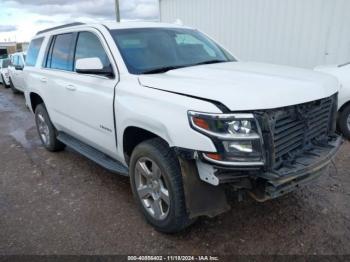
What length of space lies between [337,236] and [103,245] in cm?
214

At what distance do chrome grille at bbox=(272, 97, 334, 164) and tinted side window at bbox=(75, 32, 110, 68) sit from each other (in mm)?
1905

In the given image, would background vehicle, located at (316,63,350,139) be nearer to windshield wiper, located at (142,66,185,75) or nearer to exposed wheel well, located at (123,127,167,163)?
windshield wiper, located at (142,66,185,75)

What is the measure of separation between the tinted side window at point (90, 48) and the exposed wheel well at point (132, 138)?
774 millimetres

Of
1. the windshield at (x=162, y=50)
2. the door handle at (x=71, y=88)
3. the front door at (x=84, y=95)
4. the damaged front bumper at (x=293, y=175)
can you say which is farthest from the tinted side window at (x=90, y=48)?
the damaged front bumper at (x=293, y=175)

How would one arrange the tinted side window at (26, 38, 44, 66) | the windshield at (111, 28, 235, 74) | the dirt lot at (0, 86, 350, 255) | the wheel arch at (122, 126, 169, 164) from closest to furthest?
the dirt lot at (0, 86, 350, 255) < the wheel arch at (122, 126, 169, 164) < the windshield at (111, 28, 235, 74) < the tinted side window at (26, 38, 44, 66)

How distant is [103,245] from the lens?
2947 mm

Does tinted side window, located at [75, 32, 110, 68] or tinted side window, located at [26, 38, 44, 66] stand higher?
tinted side window, located at [75, 32, 110, 68]

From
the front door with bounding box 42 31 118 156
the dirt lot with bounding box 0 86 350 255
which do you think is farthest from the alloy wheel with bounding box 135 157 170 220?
the front door with bounding box 42 31 118 156

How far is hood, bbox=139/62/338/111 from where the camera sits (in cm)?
232

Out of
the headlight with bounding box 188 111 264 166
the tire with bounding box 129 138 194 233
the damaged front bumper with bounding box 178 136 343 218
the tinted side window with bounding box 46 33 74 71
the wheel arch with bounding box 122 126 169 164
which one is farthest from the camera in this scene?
the tinted side window with bounding box 46 33 74 71

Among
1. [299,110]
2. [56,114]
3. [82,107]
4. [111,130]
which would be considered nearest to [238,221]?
[299,110]

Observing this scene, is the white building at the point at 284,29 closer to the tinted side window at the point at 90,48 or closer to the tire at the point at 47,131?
the tinted side window at the point at 90,48

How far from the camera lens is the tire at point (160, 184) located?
2.69m

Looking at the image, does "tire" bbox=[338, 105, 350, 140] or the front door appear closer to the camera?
the front door
